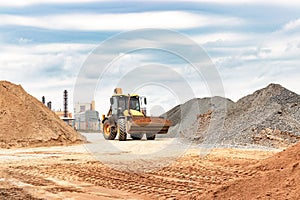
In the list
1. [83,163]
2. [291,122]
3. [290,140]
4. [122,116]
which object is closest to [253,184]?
[83,163]

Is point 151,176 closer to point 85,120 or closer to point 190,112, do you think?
point 190,112

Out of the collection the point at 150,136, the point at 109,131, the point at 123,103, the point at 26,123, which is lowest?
the point at 150,136

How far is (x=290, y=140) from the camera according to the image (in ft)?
79.1

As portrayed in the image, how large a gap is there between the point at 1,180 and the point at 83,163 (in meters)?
4.48

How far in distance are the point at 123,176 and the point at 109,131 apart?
58.7 feet

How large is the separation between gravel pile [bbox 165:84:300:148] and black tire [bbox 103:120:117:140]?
5.07 m

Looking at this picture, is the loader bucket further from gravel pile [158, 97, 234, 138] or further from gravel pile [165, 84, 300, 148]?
gravel pile [158, 97, 234, 138]

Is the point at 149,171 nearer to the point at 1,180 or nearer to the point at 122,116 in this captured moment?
the point at 1,180

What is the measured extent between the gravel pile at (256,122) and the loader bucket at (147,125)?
2.71m

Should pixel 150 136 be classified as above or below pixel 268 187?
above

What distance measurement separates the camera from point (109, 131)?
31.4 m

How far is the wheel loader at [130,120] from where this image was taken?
28.3 metres

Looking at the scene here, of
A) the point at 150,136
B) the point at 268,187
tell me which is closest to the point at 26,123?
the point at 150,136

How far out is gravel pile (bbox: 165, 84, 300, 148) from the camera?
2478 centimetres
